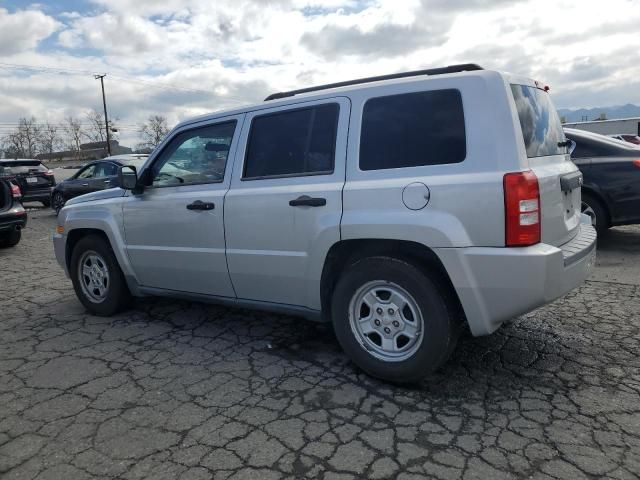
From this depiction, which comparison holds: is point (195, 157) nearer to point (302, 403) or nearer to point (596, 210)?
point (302, 403)

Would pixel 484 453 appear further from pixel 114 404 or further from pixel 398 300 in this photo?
pixel 114 404

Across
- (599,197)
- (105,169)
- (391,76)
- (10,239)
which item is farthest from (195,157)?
(105,169)

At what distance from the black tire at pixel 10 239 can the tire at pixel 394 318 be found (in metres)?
8.27

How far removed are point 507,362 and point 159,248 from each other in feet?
9.77

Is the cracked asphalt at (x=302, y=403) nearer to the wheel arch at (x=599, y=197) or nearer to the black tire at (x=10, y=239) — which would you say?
the wheel arch at (x=599, y=197)

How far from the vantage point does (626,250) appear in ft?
21.9

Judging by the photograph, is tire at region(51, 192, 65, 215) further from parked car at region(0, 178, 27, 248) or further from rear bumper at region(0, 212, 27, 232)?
rear bumper at region(0, 212, 27, 232)

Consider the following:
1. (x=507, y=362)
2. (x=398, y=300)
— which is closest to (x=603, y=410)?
(x=507, y=362)

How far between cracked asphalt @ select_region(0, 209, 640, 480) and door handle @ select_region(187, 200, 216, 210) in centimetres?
114

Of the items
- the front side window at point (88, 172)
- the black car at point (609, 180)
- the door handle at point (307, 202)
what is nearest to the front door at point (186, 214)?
the door handle at point (307, 202)

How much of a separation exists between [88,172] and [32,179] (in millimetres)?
3254

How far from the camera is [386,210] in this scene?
3.11 metres


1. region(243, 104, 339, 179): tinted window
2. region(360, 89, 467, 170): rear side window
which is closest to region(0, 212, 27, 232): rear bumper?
region(243, 104, 339, 179): tinted window

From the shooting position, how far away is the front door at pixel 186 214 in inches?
158
